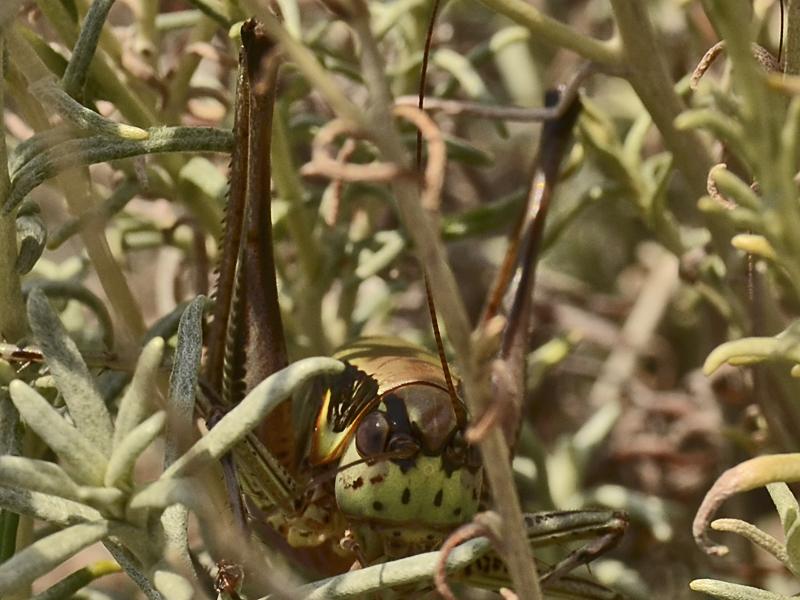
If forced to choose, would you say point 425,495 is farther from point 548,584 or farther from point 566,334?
point 566,334

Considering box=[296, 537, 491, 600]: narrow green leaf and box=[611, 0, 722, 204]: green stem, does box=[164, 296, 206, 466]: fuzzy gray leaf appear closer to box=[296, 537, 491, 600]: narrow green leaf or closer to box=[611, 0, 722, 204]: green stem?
box=[296, 537, 491, 600]: narrow green leaf

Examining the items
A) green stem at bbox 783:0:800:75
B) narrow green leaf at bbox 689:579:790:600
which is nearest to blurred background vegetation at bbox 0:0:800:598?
green stem at bbox 783:0:800:75

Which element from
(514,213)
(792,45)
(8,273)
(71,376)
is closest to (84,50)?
(8,273)

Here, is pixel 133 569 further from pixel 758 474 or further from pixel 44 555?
pixel 758 474

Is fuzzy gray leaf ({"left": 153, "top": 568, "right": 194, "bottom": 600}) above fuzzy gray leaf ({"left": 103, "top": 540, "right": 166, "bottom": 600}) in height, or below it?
above

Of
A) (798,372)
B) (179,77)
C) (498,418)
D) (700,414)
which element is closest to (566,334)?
(700,414)

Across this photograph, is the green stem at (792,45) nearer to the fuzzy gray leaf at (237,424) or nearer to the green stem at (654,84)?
the green stem at (654,84)
